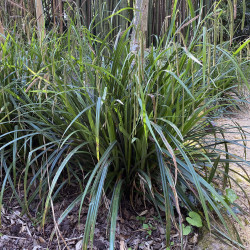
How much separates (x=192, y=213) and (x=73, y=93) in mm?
786

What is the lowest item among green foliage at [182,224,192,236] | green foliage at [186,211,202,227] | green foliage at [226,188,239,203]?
green foliage at [182,224,192,236]

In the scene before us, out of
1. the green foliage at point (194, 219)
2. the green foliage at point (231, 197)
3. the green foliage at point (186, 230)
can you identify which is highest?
the green foliage at point (231, 197)

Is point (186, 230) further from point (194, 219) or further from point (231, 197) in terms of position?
point (231, 197)

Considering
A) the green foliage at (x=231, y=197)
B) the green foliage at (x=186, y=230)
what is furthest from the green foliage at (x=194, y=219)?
the green foliage at (x=231, y=197)

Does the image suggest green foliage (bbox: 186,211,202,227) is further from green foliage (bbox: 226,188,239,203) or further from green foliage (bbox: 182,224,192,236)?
green foliage (bbox: 226,188,239,203)

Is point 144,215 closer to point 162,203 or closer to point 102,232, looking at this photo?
point 162,203

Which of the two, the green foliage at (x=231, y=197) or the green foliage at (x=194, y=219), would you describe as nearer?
the green foliage at (x=194, y=219)

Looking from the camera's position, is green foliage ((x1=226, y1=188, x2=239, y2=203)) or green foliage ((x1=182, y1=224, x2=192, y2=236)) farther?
green foliage ((x1=226, y1=188, x2=239, y2=203))

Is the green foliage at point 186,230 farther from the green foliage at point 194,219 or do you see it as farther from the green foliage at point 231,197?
the green foliage at point 231,197

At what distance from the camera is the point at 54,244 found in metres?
1.21

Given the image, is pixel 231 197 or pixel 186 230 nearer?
pixel 186 230

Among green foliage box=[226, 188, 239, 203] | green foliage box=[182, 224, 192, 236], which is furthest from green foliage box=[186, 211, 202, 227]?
green foliage box=[226, 188, 239, 203]

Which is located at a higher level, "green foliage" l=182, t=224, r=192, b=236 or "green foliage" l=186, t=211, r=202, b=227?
"green foliage" l=186, t=211, r=202, b=227

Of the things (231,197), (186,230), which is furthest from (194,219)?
(231,197)
